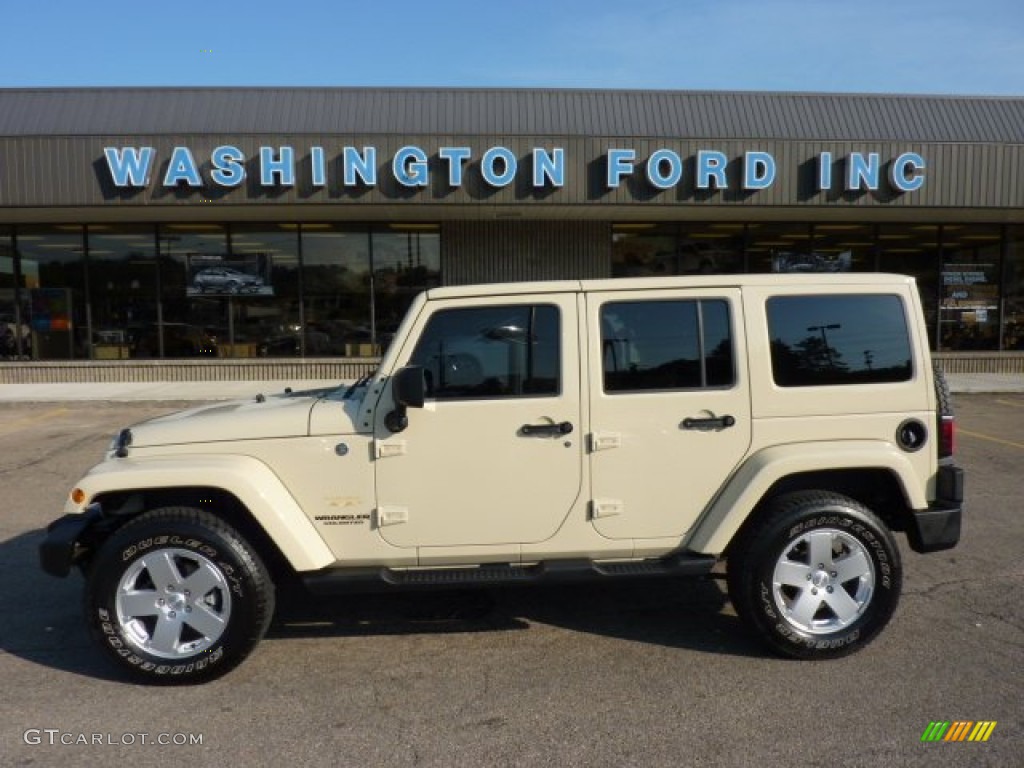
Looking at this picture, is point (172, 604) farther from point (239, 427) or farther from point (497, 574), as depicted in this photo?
point (497, 574)

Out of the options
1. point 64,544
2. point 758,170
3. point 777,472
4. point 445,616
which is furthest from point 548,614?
point 758,170

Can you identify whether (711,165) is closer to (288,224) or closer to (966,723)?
(288,224)

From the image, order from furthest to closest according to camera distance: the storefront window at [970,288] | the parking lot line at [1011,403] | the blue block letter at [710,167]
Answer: the storefront window at [970,288]
the blue block letter at [710,167]
the parking lot line at [1011,403]

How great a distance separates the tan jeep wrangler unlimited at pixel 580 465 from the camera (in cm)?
354

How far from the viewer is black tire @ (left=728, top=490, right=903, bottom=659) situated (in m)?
3.63

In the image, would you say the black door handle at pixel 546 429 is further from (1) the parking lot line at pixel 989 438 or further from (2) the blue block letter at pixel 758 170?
(2) the blue block letter at pixel 758 170

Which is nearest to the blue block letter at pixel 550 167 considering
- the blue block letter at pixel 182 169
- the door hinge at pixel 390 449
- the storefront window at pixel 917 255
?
the blue block letter at pixel 182 169

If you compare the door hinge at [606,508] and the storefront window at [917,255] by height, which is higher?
the storefront window at [917,255]

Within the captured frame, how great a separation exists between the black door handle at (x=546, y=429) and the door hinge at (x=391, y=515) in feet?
2.19

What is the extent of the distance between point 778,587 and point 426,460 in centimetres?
177

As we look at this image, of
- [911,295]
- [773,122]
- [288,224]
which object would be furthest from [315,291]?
[911,295]

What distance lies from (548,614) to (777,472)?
150 cm

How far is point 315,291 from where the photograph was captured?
667 inches

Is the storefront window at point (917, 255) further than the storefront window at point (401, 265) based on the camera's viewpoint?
Yes
